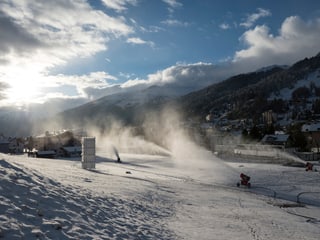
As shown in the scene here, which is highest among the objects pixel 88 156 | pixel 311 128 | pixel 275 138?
pixel 311 128

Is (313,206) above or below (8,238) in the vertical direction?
below

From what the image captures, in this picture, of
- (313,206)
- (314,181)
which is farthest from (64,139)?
(313,206)

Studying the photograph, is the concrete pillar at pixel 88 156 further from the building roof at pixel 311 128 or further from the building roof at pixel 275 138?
the building roof at pixel 311 128

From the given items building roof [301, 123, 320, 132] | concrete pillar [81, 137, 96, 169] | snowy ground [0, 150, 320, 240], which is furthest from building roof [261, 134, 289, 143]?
snowy ground [0, 150, 320, 240]

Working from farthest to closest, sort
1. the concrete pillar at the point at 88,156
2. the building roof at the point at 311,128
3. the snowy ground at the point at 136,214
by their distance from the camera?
the building roof at the point at 311,128 → the concrete pillar at the point at 88,156 → the snowy ground at the point at 136,214

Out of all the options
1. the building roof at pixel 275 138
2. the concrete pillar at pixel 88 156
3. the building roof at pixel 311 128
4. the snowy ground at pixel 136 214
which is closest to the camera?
A: the snowy ground at pixel 136 214

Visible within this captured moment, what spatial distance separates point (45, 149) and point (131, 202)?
8796 centimetres

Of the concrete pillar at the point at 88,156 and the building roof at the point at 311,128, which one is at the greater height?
the building roof at the point at 311,128

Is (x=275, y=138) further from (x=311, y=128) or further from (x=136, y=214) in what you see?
(x=136, y=214)

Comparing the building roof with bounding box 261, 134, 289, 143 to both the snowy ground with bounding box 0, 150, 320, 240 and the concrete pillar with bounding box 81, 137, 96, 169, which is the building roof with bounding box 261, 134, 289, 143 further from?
the snowy ground with bounding box 0, 150, 320, 240

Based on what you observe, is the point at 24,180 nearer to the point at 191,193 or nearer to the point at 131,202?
the point at 131,202

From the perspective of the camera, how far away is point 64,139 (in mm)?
104312

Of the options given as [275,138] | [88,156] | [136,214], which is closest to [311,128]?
[275,138]

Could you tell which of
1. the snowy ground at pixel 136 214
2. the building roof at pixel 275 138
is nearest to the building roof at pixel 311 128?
the building roof at pixel 275 138
